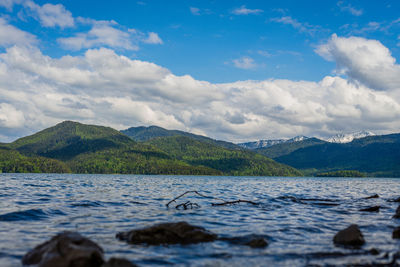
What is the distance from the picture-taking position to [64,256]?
34.4 feet

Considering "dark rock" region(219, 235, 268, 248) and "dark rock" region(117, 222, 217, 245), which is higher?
"dark rock" region(117, 222, 217, 245)

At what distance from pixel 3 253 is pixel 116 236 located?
17.6 feet

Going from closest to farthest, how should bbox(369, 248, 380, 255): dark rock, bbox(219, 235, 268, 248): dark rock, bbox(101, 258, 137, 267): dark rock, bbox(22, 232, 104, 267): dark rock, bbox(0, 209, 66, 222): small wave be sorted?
bbox(101, 258, 137, 267): dark rock < bbox(22, 232, 104, 267): dark rock < bbox(369, 248, 380, 255): dark rock < bbox(219, 235, 268, 248): dark rock < bbox(0, 209, 66, 222): small wave

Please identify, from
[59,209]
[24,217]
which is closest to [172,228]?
[24,217]

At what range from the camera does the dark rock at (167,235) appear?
15773mm

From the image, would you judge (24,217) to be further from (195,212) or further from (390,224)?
(390,224)

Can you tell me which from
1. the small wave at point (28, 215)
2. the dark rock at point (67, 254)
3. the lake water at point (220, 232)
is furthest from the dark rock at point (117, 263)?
the small wave at point (28, 215)

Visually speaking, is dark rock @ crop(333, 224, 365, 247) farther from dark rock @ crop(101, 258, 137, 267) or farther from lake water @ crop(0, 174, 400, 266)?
dark rock @ crop(101, 258, 137, 267)

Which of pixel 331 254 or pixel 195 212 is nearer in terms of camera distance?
pixel 331 254

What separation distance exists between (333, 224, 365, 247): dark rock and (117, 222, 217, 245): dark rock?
6.84 metres

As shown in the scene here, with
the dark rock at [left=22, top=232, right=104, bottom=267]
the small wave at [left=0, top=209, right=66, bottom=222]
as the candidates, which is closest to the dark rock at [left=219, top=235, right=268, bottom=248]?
the dark rock at [left=22, top=232, right=104, bottom=267]

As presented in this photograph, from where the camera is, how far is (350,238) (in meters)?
15.9

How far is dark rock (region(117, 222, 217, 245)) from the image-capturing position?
1577 centimetres

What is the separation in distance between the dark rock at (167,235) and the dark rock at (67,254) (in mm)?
3823
